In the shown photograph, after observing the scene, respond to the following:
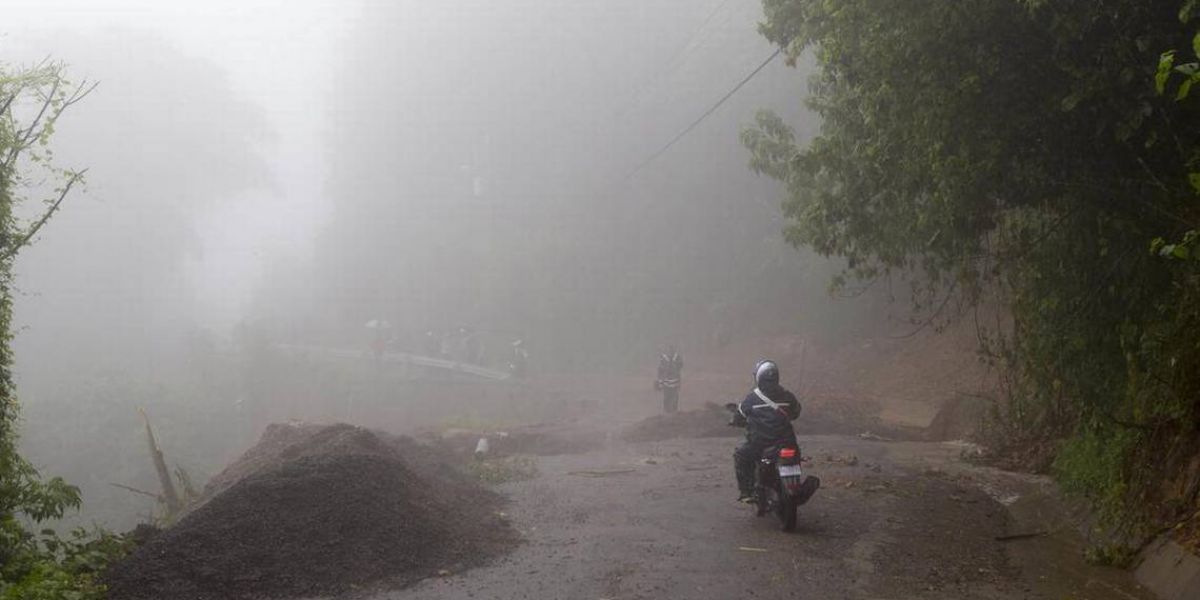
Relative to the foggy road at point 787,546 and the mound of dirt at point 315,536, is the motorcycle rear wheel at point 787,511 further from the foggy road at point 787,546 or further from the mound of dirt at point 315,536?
the mound of dirt at point 315,536

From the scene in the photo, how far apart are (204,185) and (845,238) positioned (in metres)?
45.6

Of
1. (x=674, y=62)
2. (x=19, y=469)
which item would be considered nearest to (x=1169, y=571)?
(x=19, y=469)

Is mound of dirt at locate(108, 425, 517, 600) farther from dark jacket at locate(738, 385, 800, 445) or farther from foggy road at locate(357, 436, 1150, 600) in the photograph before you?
dark jacket at locate(738, 385, 800, 445)

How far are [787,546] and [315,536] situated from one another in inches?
176

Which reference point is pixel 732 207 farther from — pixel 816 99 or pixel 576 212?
pixel 816 99

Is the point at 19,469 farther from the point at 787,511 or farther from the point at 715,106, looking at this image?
the point at 715,106

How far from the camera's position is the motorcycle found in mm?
9750

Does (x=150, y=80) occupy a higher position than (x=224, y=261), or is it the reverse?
(x=150, y=80)

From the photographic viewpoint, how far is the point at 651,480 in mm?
14062

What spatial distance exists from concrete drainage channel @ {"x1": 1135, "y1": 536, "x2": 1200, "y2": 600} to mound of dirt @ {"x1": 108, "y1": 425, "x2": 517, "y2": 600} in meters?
5.67

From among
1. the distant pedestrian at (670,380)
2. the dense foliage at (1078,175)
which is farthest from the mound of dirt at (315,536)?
the distant pedestrian at (670,380)

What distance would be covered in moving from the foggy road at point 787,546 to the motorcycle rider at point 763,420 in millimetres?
575

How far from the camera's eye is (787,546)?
9328 millimetres

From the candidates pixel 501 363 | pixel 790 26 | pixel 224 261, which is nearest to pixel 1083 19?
pixel 790 26
